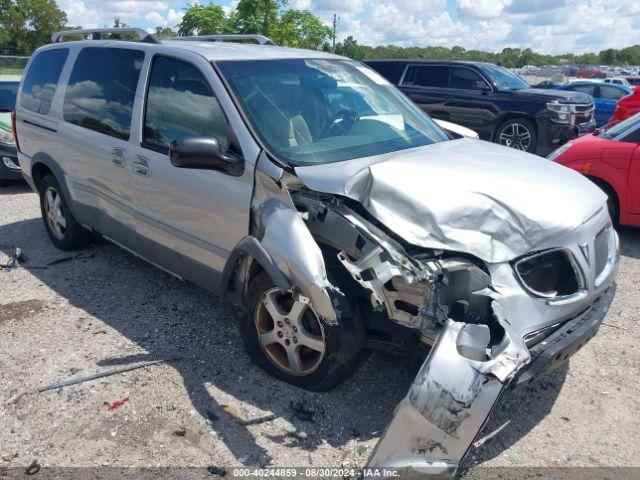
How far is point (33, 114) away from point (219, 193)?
314 cm

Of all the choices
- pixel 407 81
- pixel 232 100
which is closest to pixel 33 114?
pixel 232 100

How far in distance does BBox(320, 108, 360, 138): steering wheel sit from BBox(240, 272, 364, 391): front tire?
3.51ft

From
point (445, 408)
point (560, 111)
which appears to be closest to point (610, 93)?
point (560, 111)

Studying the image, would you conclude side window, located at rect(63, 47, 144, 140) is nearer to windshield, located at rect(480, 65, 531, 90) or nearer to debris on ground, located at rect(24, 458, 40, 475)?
debris on ground, located at rect(24, 458, 40, 475)

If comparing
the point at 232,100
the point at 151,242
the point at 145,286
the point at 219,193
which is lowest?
the point at 145,286

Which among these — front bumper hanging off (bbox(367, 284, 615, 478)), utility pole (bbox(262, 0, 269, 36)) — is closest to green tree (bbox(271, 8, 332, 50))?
utility pole (bbox(262, 0, 269, 36))

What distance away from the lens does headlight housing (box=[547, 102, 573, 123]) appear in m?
10.7

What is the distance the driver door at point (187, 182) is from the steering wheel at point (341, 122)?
59 cm

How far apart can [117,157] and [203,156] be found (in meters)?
1.38

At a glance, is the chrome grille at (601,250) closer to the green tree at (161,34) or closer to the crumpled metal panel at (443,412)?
the crumpled metal panel at (443,412)

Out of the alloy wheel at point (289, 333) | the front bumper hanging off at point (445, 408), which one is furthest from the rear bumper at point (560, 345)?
the alloy wheel at point (289, 333)

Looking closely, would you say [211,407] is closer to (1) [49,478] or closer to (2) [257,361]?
(2) [257,361]

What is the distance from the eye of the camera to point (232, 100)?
368 cm

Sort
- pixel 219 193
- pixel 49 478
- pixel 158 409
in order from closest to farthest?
pixel 49 478 → pixel 158 409 → pixel 219 193
